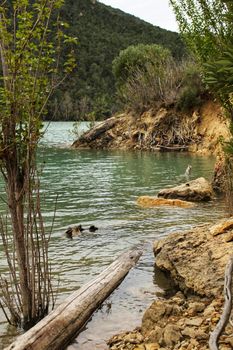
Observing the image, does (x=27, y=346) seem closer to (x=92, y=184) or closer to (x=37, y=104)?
(x=37, y=104)

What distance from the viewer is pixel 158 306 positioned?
6715mm

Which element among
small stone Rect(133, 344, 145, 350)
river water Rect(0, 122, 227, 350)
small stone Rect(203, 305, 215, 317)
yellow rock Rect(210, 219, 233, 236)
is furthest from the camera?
yellow rock Rect(210, 219, 233, 236)

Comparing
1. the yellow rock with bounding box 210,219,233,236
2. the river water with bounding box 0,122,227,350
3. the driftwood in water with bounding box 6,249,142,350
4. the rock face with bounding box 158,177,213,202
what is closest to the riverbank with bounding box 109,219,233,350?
the yellow rock with bounding box 210,219,233,236

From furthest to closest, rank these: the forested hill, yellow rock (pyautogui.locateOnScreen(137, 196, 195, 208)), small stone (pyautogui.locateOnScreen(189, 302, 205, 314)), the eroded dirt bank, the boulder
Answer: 1. the forested hill
2. the eroded dirt bank
3. yellow rock (pyautogui.locateOnScreen(137, 196, 195, 208))
4. the boulder
5. small stone (pyautogui.locateOnScreen(189, 302, 205, 314))

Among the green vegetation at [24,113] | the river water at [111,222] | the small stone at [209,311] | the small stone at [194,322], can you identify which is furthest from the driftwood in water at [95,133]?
the small stone at [194,322]

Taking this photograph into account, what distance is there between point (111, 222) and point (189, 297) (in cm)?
685

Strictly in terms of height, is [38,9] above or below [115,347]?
above

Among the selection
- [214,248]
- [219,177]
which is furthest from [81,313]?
[219,177]

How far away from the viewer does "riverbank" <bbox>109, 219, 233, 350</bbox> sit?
5.79 meters

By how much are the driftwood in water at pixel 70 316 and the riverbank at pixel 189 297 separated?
0.63 meters

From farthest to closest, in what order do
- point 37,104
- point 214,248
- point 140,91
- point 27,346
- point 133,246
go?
point 140,91 < point 133,246 < point 214,248 < point 37,104 < point 27,346

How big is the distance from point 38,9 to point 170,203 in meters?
11.5

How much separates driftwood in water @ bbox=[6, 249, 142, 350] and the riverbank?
24.7 inches

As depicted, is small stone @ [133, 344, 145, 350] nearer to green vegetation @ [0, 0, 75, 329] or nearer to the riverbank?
the riverbank
